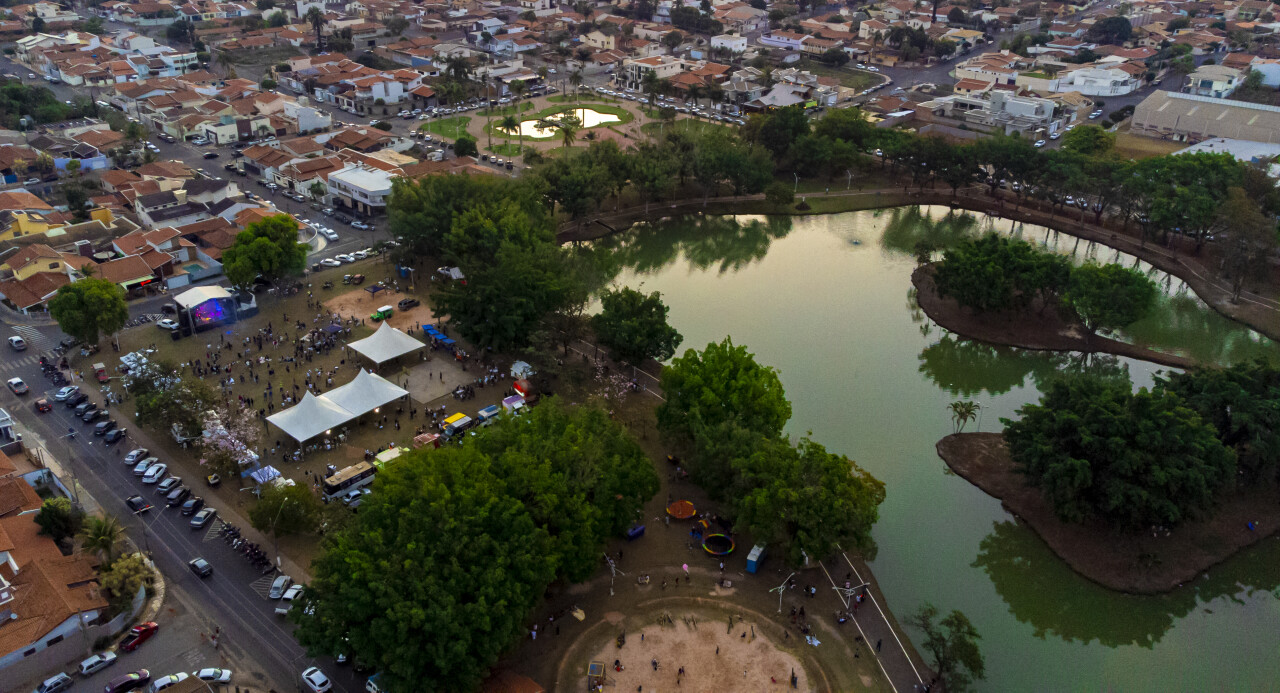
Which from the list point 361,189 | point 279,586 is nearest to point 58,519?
point 279,586

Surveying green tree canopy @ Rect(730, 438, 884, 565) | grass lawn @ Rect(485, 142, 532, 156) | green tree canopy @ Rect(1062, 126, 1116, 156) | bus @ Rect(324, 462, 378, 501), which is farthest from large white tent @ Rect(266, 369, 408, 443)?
green tree canopy @ Rect(1062, 126, 1116, 156)

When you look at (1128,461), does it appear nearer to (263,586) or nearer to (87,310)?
(263,586)

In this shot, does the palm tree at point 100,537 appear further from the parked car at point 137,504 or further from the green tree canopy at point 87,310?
the green tree canopy at point 87,310

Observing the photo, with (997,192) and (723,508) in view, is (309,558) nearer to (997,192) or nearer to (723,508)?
(723,508)

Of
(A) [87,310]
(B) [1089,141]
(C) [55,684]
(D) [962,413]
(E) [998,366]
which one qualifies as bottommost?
(C) [55,684]

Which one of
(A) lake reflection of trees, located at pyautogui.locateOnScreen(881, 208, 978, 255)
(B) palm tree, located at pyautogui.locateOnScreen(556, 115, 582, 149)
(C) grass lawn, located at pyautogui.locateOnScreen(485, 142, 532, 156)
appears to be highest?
(B) palm tree, located at pyautogui.locateOnScreen(556, 115, 582, 149)

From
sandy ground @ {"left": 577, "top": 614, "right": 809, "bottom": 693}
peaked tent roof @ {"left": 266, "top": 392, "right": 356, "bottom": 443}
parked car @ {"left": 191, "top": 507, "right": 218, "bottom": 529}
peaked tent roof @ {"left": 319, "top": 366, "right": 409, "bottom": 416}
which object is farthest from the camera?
peaked tent roof @ {"left": 319, "top": 366, "right": 409, "bottom": 416}

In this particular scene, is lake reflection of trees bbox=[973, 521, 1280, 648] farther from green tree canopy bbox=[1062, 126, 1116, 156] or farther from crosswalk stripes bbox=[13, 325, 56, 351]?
crosswalk stripes bbox=[13, 325, 56, 351]
